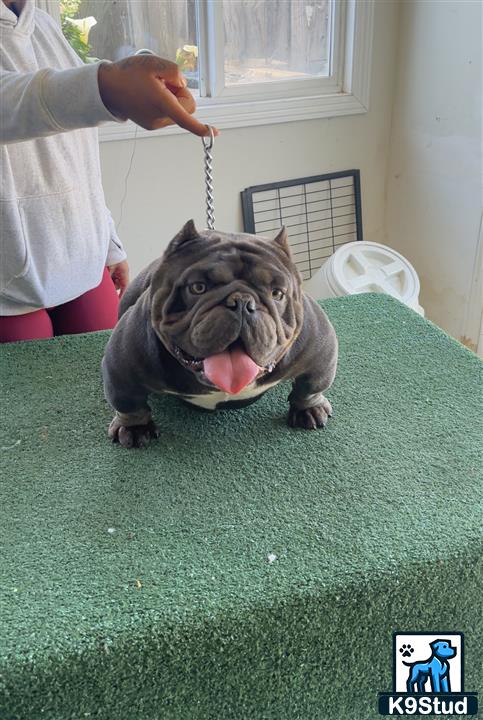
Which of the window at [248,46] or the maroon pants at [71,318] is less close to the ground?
the window at [248,46]

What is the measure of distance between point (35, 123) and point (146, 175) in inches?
56.0

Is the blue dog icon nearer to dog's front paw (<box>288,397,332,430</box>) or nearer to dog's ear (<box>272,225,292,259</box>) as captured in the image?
dog's front paw (<box>288,397,332,430</box>)

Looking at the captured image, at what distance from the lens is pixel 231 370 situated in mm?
822

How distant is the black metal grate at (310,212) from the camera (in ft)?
8.26

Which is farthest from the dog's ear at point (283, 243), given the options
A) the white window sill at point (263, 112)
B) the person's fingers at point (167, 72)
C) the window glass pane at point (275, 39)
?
the window glass pane at point (275, 39)

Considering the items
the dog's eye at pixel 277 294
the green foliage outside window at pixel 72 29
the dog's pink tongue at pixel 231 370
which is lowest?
the dog's pink tongue at pixel 231 370

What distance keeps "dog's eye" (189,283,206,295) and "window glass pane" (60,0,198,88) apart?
5.34ft

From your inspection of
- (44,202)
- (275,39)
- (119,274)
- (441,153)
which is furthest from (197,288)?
(275,39)

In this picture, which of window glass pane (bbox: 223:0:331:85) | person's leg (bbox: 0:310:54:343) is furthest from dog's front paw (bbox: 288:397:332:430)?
window glass pane (bbox: 223:0:331:85)

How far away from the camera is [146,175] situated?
90.2 inches

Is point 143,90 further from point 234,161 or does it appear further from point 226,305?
point 234,161

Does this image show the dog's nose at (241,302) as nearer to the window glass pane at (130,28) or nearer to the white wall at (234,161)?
the white wall at (234,161)

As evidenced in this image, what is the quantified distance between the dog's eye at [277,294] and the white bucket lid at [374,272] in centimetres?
119

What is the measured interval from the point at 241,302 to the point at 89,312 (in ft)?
2.28
